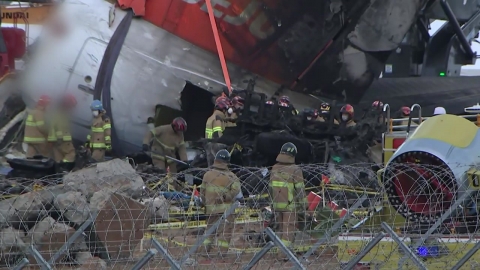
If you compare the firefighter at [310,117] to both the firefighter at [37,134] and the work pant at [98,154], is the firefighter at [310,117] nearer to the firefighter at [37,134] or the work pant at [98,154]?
the work pant at [98,154]

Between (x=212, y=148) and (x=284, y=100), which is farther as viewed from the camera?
(x=284, y=100)

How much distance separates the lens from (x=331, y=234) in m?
9.13

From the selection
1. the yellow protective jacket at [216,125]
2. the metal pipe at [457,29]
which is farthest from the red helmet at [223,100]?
the metal pipe at [457,29]

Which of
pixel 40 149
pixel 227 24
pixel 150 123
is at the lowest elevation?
pixel 40 149

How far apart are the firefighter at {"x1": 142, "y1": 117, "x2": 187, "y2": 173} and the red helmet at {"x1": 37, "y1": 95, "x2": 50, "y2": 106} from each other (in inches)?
87.8

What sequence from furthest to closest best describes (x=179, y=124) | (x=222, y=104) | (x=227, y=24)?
(x=227, y=24) < (x=222, y=104) < (x=179, y=124)

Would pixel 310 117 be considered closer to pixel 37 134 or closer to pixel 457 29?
pixel 37 134

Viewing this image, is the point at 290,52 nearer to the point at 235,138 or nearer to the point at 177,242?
the point at 235,138

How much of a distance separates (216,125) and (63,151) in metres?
2.92

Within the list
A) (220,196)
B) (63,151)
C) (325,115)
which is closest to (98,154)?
(63,151)

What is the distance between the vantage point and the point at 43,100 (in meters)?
19.7

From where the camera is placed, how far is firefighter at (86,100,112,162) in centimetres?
1933

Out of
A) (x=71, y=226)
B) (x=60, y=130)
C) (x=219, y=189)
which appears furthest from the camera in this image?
(x=60, y=130)

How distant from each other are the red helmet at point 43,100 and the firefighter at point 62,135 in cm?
30
